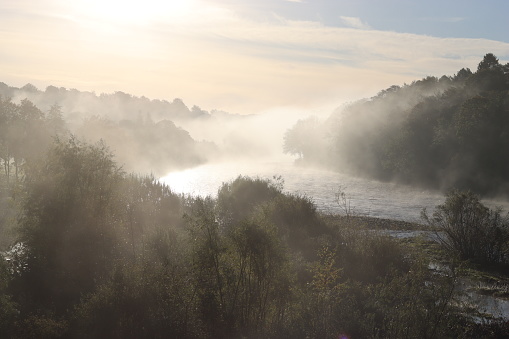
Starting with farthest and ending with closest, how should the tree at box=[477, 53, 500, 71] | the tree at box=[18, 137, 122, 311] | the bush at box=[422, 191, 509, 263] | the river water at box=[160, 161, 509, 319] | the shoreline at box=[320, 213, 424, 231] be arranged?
the tree at box=[477, 53, 500, 71], the river water at box=[160, 161, 509, 319], the shoreline at box=[320, 213, 424, 231], the bush at box=[422, 191, 509, 263], the tree at box=[18, 137, 122, 311]

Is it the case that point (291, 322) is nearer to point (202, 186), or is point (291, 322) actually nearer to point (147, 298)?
point (147, 298)

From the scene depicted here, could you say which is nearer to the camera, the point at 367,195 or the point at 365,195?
the point at 365,195

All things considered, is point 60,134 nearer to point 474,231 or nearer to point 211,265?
point 474,231

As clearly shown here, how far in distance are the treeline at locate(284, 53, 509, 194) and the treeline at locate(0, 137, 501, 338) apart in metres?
48.5

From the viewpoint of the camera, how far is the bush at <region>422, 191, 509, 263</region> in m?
31.7

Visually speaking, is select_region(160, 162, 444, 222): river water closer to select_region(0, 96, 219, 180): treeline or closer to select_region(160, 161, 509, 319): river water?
select_region(160, 161, 509, 319): river water

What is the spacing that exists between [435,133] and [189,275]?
77.7 metres

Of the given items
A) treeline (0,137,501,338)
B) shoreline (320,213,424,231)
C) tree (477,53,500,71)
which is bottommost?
shoreline (320,213,424,231)

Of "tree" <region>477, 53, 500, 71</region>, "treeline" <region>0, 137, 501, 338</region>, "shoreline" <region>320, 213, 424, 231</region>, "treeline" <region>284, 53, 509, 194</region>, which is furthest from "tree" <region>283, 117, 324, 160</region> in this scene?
"treeline" <region>0, 137, 501, 338</region>

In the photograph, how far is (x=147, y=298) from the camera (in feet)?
60.2

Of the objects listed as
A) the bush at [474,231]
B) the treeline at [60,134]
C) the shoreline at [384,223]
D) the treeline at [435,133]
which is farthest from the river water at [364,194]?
the bush at [474,231]

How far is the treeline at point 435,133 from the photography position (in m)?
75.2

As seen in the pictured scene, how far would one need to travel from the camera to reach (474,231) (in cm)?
3219

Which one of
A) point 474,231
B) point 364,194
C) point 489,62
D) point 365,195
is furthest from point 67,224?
point 489,62
